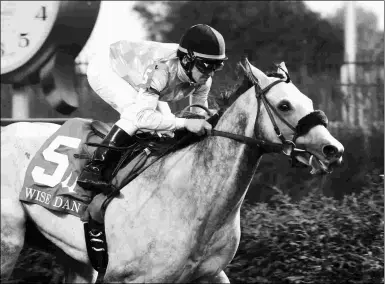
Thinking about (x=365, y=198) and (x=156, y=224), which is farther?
(x=365, y=198)

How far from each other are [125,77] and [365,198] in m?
2.47

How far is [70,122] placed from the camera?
578 cm

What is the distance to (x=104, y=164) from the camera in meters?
5.32

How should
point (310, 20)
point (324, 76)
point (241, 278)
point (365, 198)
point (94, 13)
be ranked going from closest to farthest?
point (241, 278) → point (365, 198) → point (94, 13) → point (324, 76) → point (310, 20)

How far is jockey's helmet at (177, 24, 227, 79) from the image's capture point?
509 centimetres

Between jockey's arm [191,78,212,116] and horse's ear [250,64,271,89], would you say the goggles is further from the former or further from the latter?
jockey's arm [191,78,212,116]

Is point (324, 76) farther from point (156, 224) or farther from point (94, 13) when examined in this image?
point (156, 224)

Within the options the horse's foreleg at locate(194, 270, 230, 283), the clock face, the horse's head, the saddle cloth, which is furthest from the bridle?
the clock face

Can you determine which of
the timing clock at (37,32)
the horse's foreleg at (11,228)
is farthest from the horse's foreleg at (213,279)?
the timing clock at (37,32)

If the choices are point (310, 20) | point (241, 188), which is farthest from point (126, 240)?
point (310, 20)

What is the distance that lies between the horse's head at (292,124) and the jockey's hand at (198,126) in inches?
11.1

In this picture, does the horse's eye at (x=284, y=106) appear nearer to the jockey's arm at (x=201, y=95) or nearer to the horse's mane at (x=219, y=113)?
the horse's mane at (x=219, y=113)

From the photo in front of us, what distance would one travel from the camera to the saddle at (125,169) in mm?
5211

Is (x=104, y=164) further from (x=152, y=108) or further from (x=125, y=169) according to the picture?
(x=152, y=108)
